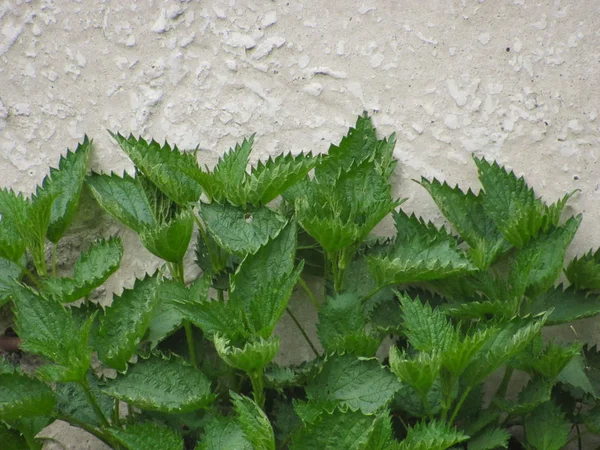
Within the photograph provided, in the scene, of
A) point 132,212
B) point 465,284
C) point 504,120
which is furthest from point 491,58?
point 132,212

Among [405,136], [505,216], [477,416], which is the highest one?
[405,136]

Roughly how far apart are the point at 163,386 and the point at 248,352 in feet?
0.63

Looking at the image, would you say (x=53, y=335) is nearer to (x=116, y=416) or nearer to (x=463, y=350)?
(x=116, y=416)

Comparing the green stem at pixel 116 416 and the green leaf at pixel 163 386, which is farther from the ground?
the green leaf at pixel 163 386

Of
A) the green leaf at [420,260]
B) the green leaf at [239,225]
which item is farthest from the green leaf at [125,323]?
the green leaf at [420,260]

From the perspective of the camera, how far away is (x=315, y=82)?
1.38 m

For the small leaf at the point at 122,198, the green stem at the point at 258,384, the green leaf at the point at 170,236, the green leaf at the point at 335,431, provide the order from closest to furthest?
the green leaf at the point at 335,431 → the green stem at the point at 258,384 → the green leaf at the point at 170,236 → the small leaf at the point at 122,198

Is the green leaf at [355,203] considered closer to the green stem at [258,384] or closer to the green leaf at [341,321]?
the green leaf at [341,321]

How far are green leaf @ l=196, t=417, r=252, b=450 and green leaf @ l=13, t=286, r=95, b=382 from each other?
196 mm

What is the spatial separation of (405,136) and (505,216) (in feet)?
0.73

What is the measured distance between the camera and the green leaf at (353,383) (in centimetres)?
109

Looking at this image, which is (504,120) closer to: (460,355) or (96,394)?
(460,355)

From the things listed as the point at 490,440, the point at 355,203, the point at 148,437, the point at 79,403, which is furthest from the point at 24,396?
the point at 490,440

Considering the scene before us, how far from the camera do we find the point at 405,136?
4.41ft
